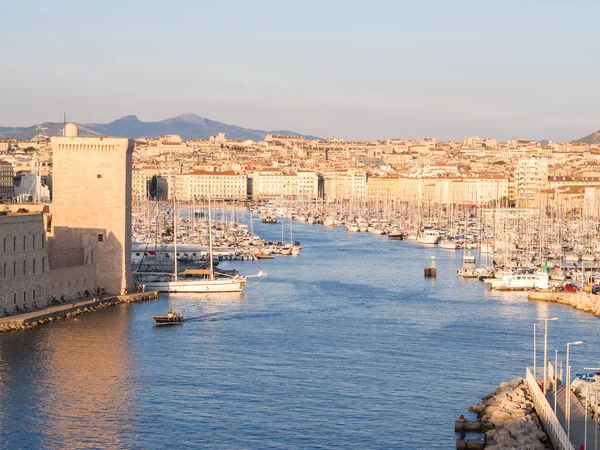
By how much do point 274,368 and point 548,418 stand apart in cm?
619

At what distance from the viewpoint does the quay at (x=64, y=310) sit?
24.3 metres

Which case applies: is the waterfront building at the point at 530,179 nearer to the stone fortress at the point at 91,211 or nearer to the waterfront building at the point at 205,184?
the waterfront building at the point at 205,184

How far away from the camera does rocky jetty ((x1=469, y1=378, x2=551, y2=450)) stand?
1545 centimetres

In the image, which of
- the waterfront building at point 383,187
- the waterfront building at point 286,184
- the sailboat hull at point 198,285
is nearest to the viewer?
the sailboat hull at point 198,285

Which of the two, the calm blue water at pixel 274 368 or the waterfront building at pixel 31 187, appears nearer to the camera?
the calm blue water at pixel 274 368

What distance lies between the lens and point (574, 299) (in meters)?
31.5

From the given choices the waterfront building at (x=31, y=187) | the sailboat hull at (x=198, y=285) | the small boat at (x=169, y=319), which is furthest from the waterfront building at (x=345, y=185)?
the small boat at (x=169, y=319)

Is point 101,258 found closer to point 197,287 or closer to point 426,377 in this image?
point 197,287

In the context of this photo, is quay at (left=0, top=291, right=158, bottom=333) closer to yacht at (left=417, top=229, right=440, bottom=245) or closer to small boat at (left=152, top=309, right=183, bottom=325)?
small boat at (left=152, top=309, right=183, bottom=325)

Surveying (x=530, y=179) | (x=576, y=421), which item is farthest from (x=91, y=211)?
(x=530, y=179)

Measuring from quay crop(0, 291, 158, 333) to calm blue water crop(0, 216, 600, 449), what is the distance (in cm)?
32

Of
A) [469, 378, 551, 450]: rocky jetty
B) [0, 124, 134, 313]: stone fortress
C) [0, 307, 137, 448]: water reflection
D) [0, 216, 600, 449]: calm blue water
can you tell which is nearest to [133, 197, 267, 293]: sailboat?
[0, 216, 600, 449]: calm blue water

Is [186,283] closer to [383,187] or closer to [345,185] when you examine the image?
[383,187]

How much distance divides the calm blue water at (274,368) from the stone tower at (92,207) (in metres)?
1.67
